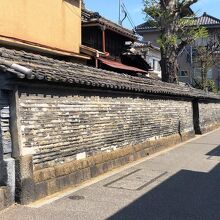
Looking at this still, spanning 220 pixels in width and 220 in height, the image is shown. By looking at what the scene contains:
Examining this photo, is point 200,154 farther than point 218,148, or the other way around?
point 218,148

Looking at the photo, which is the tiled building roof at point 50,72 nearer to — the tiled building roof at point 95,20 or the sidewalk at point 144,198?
the sidewalk at point 144,198

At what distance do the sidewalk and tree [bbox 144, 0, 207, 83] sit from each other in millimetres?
10838

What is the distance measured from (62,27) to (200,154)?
23.3 feet

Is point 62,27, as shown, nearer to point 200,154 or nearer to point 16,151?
point 200,154

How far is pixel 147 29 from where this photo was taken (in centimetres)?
5875

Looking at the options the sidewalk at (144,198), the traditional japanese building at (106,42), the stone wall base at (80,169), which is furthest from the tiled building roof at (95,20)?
the sidewalk at (144,198)

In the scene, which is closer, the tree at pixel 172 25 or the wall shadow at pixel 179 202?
the wall shadow at pixel 179 202

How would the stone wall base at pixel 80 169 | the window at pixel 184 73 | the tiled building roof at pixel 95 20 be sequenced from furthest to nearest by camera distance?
the window at pixel 184 73, the tiled building roof at pixel 95 20, the stone wall base at pixel 80 169

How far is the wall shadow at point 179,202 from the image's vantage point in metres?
7.86

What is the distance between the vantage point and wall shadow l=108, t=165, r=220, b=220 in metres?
7.86

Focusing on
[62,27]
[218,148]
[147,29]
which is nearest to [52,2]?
[62,27]

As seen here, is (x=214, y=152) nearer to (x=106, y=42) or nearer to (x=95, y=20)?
(x=95, y=20)

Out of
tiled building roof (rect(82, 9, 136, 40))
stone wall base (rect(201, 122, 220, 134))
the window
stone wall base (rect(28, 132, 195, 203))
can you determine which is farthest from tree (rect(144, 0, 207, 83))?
the window

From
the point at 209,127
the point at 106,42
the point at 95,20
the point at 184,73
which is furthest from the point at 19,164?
the point at 184,73
